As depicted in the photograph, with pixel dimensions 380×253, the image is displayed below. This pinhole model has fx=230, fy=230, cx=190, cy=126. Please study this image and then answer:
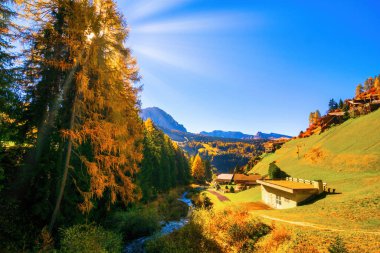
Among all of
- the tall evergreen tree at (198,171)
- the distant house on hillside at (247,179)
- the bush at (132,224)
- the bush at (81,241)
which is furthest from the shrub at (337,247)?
the tall evergreen tree at (198,171)

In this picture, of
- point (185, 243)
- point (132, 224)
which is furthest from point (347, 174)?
point (132, 224)

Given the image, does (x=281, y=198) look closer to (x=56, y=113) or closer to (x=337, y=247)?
(x=337, y=247)

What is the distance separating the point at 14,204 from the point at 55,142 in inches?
146

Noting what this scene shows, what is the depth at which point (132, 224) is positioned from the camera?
18.3 meters

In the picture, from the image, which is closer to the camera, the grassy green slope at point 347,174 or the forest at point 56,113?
the forest at point 56,113

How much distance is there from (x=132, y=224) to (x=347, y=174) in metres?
32.8

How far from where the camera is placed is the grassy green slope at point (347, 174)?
16464 millimetres

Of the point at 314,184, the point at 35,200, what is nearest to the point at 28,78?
the point at 35,200

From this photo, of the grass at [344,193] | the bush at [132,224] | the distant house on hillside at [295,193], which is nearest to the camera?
the grass at [344,193]

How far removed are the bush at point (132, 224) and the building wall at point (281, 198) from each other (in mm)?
15918

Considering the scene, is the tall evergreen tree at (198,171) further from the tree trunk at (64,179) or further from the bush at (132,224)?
the tree trunk at (64,179)

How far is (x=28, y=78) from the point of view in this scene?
12.6 meters

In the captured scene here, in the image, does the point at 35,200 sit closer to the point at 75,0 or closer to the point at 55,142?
the point at 55,142

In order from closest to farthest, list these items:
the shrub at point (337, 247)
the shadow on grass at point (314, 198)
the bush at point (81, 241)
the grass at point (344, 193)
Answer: the shrub at point (337, 247) < the bush at point (81, 241) < the grass at point (344, 193) < the shadow on grass at point (314, 198)
